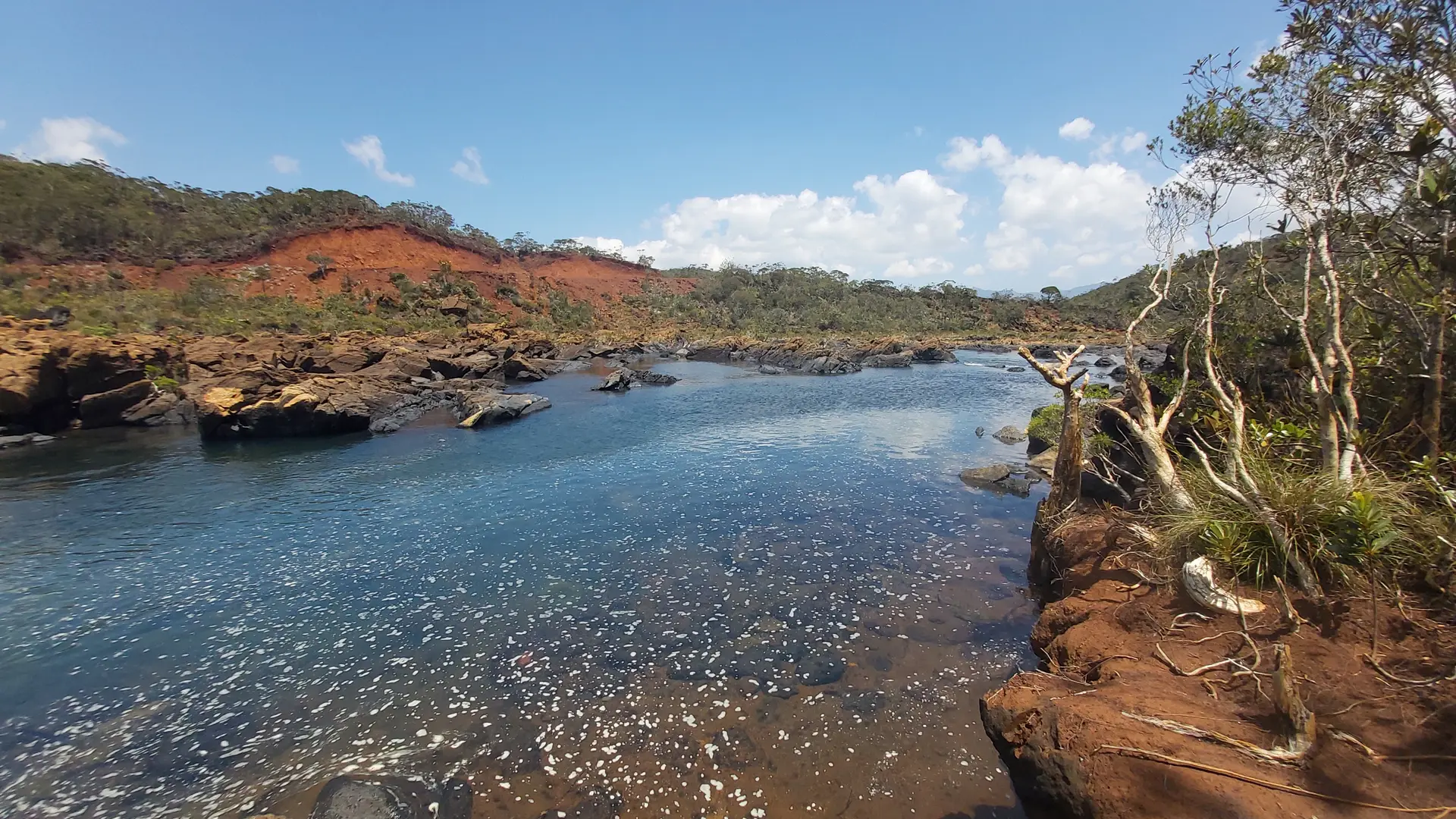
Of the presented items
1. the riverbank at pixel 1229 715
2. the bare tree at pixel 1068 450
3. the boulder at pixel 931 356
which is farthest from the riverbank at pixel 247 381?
the boulder at pixel 931 356

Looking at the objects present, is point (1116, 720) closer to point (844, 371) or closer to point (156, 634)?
point (156, 634)

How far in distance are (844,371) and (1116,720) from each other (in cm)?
4157

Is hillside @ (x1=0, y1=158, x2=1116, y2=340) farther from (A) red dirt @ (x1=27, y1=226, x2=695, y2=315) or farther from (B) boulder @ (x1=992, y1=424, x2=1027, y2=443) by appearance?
(B) boulder @ (x1=992, y1=424, x2=1027, y2=443)

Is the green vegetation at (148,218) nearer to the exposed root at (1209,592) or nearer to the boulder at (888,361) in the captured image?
the boulder at (888,361)

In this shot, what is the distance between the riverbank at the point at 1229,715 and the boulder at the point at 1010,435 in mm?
16157

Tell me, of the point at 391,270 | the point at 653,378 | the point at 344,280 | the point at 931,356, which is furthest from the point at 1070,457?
the point at 391,270

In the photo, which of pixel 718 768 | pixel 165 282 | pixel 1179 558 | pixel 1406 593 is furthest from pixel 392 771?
pixel 165 282

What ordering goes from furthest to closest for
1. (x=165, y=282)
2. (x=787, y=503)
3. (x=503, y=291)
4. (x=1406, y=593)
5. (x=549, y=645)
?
(x=503, y=291) < (x=165, y=282) < (x=787, y=503) < (x=549, y=645) < (x=1406, y=593)

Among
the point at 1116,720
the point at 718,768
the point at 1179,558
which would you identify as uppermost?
the point at 1179,558

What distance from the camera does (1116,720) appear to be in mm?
4555

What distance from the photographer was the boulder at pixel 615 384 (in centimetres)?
3372

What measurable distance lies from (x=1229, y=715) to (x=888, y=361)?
155 ft

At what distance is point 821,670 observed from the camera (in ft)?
26.4

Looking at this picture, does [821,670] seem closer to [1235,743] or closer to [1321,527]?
[1235,743]
